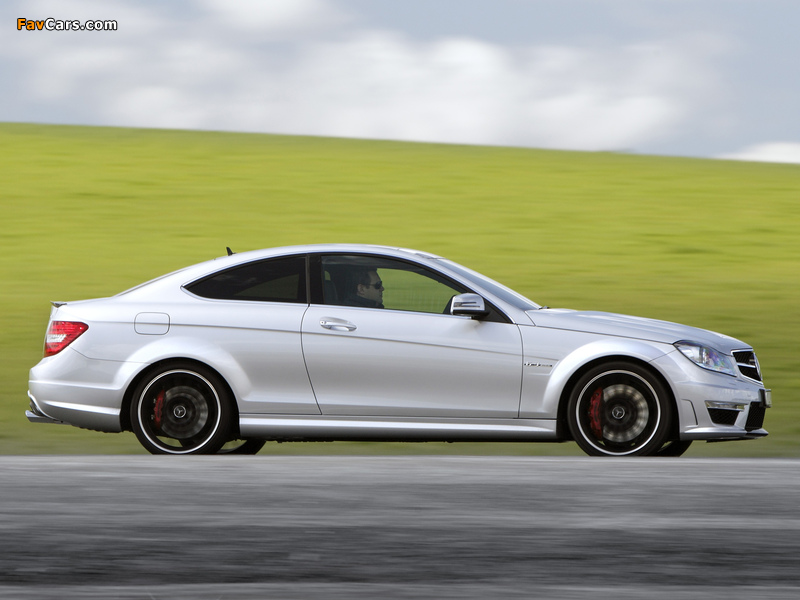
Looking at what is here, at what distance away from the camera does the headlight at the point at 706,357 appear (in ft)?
25.1

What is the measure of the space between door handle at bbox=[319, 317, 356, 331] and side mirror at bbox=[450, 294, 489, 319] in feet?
2.11

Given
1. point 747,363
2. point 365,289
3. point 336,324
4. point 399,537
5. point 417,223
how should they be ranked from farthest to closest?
point 417,223 < point 747,363 < point 365,289 < point 336,324 < point 399,537

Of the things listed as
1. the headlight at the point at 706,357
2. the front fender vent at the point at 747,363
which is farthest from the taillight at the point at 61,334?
the front fender vent at the point at 747,363

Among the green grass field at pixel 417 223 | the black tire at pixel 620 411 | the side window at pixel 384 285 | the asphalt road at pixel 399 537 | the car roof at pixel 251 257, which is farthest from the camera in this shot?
the green grass field at pixel 417 223

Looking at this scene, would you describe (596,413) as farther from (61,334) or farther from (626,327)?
(61,334)

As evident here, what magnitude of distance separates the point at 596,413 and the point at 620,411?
15 centimetres

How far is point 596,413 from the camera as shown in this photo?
7.54 metres

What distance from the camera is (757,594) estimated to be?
3.54 meters

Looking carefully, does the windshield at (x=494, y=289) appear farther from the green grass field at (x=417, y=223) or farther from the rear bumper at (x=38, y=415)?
the rear bumper at (x=38, y=415)

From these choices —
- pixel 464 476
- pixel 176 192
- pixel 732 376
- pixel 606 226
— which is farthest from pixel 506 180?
pixel 464 476

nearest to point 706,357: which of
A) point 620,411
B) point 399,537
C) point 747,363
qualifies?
point 747,363

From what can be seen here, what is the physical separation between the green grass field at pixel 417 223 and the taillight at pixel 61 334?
1.95 m

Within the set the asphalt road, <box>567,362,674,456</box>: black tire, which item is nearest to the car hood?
<box>567,362,674,456</box>: black tire

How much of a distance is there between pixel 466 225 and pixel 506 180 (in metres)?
5.44
